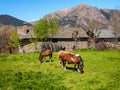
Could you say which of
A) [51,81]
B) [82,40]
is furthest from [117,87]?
[82,40]

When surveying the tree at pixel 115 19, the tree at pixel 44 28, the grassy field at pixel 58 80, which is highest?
the tree at pixel 115 19

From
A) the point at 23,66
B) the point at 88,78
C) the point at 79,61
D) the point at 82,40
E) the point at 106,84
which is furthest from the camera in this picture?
the point at 82,40

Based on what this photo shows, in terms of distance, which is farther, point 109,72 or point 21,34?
point 21,34

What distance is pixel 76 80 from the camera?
72.9 ft

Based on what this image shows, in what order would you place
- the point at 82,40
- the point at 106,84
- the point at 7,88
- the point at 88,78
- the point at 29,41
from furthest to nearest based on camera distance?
the point at 82,40, the point at 29,41, the point at 88,78, the point at 106,84, the point at 7,88

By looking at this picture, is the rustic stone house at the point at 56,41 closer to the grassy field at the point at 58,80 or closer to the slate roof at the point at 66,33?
the slate roof at the point at 66,33

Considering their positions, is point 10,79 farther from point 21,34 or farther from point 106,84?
point 21,34

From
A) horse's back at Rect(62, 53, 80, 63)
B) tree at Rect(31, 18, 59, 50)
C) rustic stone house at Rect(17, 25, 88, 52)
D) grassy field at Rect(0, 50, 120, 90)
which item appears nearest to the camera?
grassy field at Rect(0, 50, 120, 90)

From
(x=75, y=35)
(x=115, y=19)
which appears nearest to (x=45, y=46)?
(x=75, y=35)

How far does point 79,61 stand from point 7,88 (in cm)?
897

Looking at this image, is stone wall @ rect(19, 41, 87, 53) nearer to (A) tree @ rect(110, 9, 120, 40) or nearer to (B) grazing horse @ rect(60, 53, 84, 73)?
(A) tree @ rect(110, 9, 120, 40)

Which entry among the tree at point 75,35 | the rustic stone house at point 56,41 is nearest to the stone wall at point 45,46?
the rustic stone house at point 56,41

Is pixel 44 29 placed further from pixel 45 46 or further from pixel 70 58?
pixel 70 58

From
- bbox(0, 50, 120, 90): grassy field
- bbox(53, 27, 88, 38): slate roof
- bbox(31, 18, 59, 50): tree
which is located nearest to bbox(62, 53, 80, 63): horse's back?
bbox(0, 50, 120, 90): grassy field
